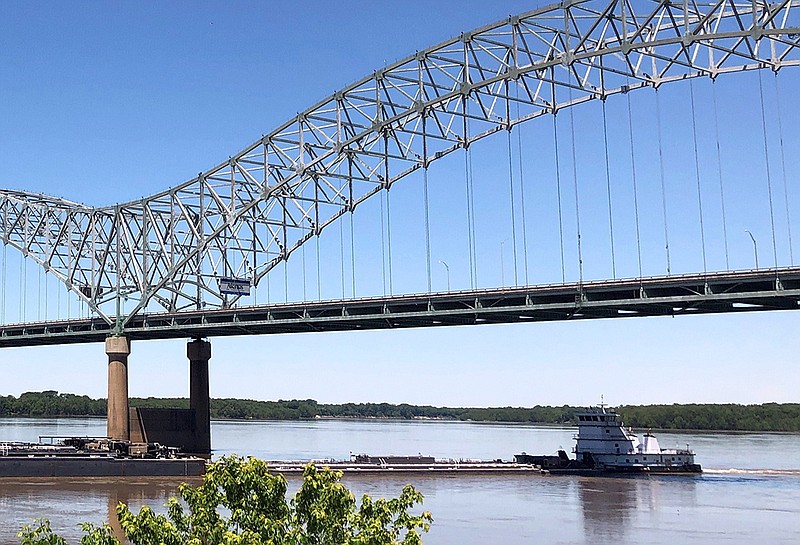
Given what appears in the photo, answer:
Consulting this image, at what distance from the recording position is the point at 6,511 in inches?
2160

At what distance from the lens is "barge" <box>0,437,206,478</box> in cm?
7644

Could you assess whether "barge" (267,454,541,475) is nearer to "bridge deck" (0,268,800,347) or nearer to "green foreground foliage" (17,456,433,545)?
"bridge deck" (0,268,800,347)

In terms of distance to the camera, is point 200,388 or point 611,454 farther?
point 200,388

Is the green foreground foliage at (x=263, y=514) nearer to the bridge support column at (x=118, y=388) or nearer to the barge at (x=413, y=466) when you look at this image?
the barge at (x=413, y=466)

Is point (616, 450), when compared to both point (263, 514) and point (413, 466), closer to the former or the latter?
point (413, 466)

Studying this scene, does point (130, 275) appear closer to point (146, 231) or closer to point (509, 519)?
point (146, 231)

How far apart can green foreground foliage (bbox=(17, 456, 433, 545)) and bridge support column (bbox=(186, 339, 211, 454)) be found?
86.9 m

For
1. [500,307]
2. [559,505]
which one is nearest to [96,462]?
[500,307]

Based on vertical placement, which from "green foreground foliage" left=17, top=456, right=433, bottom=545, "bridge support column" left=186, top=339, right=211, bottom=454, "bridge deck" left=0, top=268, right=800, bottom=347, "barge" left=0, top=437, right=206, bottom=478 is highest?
"bridge deck" left=0, top=268, right=800, bottom=347

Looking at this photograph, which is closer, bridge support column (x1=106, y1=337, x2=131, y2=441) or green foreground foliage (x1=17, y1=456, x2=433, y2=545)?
green foreground foliage (x1=17, y1=456, x2=433, y2=545)

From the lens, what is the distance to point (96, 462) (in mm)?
79625

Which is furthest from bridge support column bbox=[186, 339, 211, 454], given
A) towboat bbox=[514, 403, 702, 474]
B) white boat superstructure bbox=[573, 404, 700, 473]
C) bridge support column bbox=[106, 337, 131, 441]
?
white boat superstructure bbox=[573, 404, 700, 473]

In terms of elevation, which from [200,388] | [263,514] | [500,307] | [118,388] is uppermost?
[500,307]

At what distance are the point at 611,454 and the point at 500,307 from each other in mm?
18228
